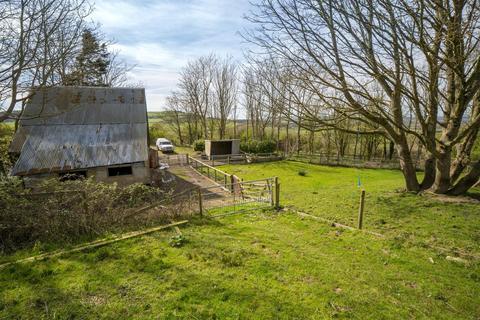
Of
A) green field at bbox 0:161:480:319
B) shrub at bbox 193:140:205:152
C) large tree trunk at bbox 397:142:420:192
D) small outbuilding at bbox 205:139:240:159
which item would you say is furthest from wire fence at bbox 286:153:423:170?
green field at bbox 0:161:480:319

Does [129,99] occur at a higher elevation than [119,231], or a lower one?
higher

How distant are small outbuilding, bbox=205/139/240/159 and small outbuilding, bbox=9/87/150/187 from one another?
1467cm

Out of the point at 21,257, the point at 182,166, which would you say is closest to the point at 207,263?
the point at 21,257

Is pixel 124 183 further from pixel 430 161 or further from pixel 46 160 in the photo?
pixel 430 161

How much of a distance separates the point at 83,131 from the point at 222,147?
18522 millimetres

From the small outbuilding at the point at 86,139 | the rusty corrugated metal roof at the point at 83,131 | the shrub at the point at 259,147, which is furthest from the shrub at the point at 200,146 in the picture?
the small outbuilding at the point at 86,139

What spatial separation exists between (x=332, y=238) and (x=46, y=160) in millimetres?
13732

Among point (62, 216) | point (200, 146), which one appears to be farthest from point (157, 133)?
point (62, 216)

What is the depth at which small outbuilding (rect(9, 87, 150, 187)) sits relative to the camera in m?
12.7

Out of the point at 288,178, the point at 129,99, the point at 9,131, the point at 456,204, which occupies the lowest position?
the point at 288,178

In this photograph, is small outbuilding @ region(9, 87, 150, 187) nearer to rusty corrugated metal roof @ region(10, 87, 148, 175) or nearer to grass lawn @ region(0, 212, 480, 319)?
rusty corrugated metal roof @ region(10, 87, 148, 175)

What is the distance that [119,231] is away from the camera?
A: 691cm

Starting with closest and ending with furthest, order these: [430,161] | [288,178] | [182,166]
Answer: [430,161]
[288,178]
[182,166]

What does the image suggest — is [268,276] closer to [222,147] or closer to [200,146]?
[222,147]
